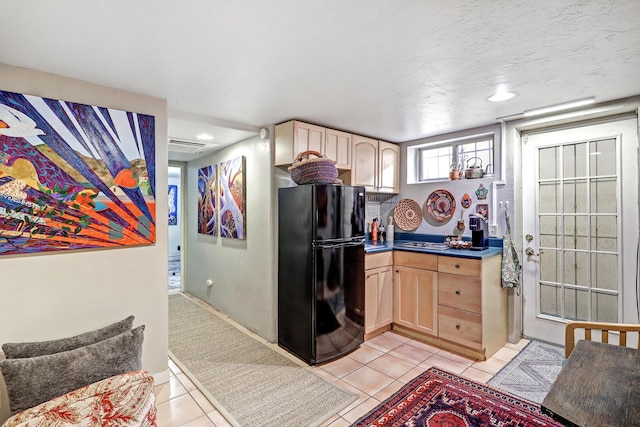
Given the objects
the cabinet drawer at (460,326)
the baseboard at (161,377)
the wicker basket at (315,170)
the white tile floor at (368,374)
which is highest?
the wicker basket at (315,170)

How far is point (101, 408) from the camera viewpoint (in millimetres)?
1544

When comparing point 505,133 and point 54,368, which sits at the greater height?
point 505,133

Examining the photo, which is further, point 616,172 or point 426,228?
point 426,228

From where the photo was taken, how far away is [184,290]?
5.05 meters

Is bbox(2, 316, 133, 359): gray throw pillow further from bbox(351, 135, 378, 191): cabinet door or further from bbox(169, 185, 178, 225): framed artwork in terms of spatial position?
bbox(169, 185, 178, 225): framed artwork

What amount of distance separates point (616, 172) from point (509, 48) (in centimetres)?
193

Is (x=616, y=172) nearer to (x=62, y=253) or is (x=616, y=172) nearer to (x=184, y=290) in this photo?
(x=62, y=253)

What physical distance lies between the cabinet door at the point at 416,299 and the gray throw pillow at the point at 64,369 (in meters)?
2.50

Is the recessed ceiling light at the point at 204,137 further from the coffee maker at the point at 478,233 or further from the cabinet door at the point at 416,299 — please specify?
the coffee maker at the point at 478,233

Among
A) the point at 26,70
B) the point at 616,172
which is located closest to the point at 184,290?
the point at 26,70

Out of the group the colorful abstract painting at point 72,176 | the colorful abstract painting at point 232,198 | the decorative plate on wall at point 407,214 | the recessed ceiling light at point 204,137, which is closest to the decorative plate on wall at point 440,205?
the decorative plate on wall at point 407,214

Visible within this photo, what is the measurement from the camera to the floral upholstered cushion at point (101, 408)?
1.47 meters

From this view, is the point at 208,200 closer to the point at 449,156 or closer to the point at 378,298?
the point at 378,298

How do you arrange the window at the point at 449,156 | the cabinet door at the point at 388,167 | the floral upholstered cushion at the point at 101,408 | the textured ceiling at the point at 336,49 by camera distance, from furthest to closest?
the cabinet door at the point at 388,167 < the window at the point at 449,156 < the floral upholstered cushion at the point at 101,408 < the textured ceiling at the point at 336,49
